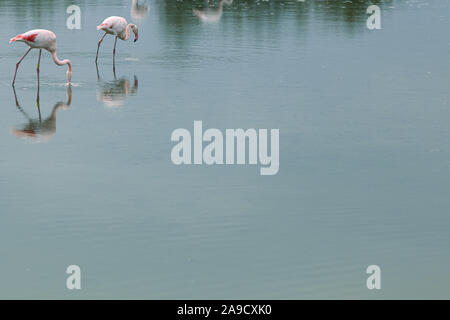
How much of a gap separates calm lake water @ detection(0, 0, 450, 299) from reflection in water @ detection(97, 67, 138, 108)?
7cm

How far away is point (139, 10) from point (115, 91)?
51.0 feet

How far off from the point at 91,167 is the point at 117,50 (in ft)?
37.2

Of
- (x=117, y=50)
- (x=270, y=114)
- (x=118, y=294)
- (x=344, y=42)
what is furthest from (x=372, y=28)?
(x=118, y=294)

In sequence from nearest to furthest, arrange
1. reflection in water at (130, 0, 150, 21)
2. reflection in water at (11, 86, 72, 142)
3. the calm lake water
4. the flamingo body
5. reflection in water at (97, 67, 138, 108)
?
1. the calm lake water
2. reflection in water at (11, 86, 72, 142)
3. reflection in water at (97, 67, 138, 108)
4. the flamingo body
5. reflection in water at (130, 0, 150, 21)

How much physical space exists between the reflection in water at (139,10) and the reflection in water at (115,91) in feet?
39.9

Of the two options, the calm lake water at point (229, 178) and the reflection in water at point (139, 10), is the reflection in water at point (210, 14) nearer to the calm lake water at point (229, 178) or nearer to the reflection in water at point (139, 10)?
the reflection in water at point (139, 10)

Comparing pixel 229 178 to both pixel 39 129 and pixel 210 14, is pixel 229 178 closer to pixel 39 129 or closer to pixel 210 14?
pixel 39 129

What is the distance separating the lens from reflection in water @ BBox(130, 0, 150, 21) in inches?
1204

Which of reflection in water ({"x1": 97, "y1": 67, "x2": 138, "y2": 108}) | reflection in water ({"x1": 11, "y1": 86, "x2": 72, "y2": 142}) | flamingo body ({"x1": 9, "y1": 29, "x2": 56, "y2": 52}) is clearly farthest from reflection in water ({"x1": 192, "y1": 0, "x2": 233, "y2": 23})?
reflection in water ({"x1": 11, "y1": 86, "x2": 72, "y2": 142})

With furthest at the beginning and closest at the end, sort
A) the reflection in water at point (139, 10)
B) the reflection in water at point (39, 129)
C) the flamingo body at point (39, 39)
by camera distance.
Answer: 1. the reflection in water at point (139, 10)
2. the flamingo body at point (39, 39)
3. the reflection in water at point (39, 129)

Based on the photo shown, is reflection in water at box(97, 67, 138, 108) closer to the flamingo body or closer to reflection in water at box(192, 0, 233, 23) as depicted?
the flamingo body

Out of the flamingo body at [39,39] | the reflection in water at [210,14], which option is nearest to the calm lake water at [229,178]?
the flamingo body at [39,39]

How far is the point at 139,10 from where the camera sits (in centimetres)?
3228

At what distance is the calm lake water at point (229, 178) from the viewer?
852 cm
